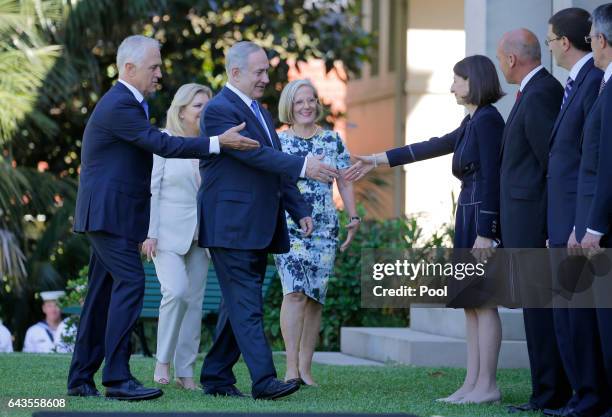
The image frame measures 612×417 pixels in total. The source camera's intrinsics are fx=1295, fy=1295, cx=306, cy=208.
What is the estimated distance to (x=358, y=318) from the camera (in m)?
12.7

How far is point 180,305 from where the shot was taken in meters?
7.95

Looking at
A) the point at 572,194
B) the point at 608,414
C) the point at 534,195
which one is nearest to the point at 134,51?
the point at 534,195

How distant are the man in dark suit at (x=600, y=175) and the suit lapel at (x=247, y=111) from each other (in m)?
1.84

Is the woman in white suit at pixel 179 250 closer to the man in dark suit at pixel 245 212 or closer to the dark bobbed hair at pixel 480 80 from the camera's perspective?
the man in dark suit at pixel 245 212

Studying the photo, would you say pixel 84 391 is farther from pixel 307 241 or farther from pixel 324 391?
pixel 307 241

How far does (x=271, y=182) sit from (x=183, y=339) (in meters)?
1.49

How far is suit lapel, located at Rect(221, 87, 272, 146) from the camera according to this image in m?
7.07

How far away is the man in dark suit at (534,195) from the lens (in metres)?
6.66

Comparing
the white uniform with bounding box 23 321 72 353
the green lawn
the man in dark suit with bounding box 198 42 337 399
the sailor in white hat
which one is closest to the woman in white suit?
the green lawn

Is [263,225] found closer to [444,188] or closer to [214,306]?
[214,306]

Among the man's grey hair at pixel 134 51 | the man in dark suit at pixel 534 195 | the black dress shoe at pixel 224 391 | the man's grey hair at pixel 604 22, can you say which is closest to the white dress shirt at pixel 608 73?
the man's grey hair at pixel 604 22

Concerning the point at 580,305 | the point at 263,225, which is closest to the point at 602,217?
the point at 580,305

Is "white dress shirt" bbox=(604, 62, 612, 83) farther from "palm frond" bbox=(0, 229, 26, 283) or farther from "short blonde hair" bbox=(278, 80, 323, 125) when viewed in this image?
"palm frond" bbox=(0, 229, 26, 283)

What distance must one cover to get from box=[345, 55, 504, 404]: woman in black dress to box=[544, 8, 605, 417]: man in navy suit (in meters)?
0.63
